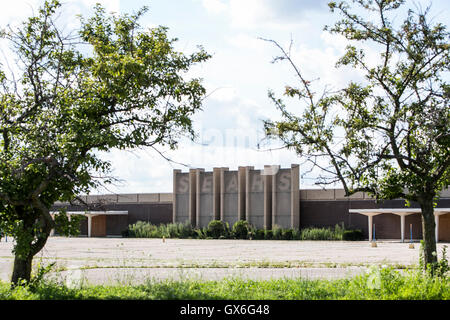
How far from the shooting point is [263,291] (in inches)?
387

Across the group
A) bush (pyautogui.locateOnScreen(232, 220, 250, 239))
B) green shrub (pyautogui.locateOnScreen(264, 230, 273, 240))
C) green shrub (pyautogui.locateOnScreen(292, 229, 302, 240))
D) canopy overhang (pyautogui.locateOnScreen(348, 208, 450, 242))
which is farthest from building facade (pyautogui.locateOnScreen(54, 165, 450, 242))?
bush (pyautogui.locateOnScreen(232, 220, 250, 239))

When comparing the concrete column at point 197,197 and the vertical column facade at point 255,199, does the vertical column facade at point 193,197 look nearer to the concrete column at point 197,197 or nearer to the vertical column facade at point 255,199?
the concrete column at point 197,197

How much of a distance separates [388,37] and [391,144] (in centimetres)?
231

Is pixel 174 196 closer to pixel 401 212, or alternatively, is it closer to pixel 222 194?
pixel 222 194

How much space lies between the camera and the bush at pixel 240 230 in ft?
153

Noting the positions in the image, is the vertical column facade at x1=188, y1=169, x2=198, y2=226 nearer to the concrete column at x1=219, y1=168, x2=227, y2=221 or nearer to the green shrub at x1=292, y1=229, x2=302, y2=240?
the concrete column at x1=219, y1=168, x2=227, y2=221

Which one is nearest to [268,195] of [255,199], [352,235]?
[255,199]

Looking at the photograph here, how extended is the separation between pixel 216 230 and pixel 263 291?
3808cm

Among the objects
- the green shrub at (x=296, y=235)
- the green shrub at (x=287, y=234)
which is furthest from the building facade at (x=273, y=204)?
the green shrub at (x=296, y=235)

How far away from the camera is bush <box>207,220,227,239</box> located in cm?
4744

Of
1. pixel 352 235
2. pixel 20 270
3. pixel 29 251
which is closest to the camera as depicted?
pixel 29 251
